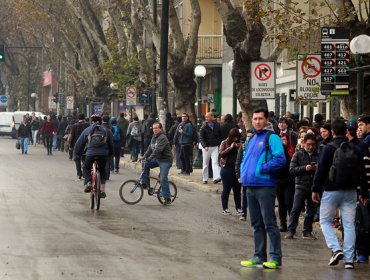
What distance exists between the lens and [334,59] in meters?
20.2

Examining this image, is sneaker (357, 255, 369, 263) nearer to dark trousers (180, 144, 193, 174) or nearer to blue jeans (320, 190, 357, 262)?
blue jeans (320, 190, 357, 262)

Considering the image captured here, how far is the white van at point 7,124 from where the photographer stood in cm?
7281

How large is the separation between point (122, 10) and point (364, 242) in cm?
3397

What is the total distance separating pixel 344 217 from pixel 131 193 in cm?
958

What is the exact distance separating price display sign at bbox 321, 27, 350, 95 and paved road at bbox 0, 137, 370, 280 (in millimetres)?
2983

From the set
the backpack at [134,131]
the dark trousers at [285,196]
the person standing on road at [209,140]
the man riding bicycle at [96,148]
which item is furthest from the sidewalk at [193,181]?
the dark trousers at [285,196]

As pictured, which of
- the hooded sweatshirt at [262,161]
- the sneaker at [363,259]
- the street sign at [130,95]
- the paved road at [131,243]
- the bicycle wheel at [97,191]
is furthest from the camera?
the street sign at [130,95]

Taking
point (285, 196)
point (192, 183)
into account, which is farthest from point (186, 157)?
point (285, 196)

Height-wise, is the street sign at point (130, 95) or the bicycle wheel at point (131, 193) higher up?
the street sign at point (130, 95)

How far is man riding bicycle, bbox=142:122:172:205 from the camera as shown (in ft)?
72.8

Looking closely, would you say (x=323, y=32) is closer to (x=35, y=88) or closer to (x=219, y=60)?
(x=219, y=60)

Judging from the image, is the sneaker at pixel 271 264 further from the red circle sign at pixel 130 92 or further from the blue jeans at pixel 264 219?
the red circle sign at pixel 130 92

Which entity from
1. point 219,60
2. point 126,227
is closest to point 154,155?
point 126,227

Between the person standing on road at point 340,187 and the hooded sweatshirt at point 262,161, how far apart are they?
2.55ft
